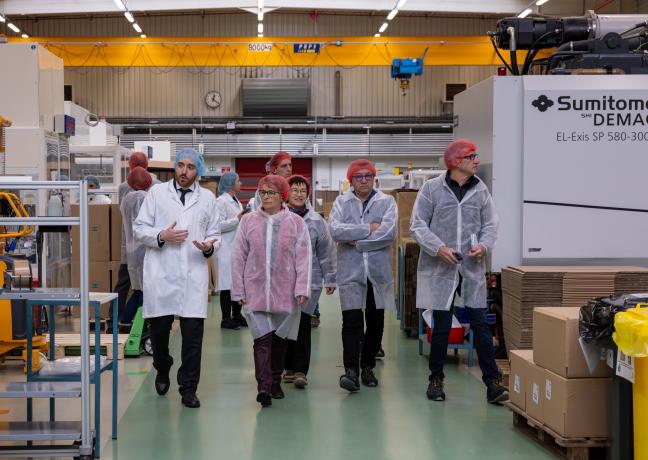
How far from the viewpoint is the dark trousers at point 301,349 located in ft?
16.3

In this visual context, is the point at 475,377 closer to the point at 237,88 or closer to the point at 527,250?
the point at 527,250

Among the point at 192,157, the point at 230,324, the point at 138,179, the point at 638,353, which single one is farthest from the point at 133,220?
the point at 638,353

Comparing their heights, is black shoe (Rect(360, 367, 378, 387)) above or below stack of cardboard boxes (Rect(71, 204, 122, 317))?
below

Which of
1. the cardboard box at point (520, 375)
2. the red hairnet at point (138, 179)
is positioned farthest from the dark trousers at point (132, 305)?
the cardboard box at point (520, 375)

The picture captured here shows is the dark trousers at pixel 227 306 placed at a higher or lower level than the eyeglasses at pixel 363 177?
lower

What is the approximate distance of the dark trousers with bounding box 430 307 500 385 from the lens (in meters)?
4.47

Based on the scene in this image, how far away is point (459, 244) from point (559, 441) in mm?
1384

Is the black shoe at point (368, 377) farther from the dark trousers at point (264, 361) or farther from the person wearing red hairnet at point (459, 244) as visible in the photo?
the dark trousers at point (264, 361)

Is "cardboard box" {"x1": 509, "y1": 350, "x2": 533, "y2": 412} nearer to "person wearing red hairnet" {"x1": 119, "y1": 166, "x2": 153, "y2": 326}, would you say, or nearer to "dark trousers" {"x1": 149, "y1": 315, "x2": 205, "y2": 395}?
"dark trousers" {"x1": 149, "y1": 315, "x2": 205, "y2": 395}

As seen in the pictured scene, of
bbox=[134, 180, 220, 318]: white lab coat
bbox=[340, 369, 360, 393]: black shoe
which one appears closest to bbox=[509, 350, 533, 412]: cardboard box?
bbox=[340, 369, 360, 393]: black shoe

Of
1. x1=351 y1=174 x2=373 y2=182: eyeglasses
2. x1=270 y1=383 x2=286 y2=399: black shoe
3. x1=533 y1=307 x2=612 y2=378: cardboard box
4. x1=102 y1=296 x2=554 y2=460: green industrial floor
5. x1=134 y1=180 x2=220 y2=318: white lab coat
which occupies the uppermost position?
x1=351 y1=174 x2=373 y2=182: eyeglasses

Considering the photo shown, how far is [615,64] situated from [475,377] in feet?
7.95

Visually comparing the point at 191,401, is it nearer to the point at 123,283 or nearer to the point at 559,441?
the point at 559,441

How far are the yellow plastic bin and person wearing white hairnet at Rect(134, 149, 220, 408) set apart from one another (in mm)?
2315
